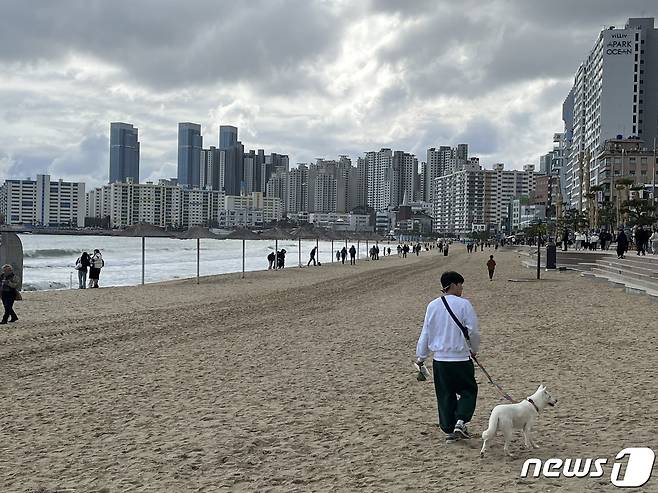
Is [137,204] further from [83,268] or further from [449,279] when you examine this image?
[449,279]

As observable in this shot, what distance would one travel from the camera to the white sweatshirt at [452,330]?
5.25 metres

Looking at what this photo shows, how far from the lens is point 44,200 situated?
194875 mm

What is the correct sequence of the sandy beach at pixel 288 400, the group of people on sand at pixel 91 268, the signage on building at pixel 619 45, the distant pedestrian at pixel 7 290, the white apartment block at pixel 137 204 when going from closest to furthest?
the sandy beach at pixel 288 400, the distant pedestrian at pixel 7 290, the group of people on sand at pixel 91 268, the signage on building at pixel 619 45, the white apartment block at pixel 137 204

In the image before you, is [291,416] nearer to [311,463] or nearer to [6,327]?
[311,463]

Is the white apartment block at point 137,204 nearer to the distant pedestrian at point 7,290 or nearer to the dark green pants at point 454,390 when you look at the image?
the distant pedestrian at point 7,290

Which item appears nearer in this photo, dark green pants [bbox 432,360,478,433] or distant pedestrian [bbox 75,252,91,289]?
dark green pants [bbox 432,360,478,433]

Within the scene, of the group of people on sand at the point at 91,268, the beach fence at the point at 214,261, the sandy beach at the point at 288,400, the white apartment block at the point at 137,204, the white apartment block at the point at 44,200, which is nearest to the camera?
the sandy beach at the point at 288,400

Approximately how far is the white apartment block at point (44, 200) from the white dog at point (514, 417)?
7648 inches

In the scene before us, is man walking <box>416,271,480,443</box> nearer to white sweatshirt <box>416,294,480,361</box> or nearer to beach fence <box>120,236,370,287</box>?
white sweatshirt <box>416,294,480,361</box>

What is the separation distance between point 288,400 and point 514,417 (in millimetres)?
2897

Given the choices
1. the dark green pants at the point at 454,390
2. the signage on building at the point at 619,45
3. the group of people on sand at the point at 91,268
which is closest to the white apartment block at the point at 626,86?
the signage on building at the point at 619,45

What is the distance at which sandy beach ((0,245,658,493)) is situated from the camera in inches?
198

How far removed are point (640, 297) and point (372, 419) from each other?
14.0 meters

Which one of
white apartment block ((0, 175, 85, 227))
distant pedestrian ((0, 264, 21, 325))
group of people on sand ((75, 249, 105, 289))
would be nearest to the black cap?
distant pedestrian ((0, 264, 21, 325))
